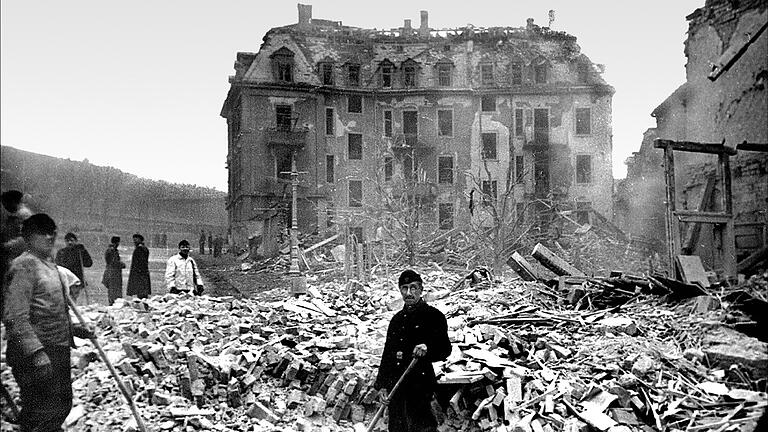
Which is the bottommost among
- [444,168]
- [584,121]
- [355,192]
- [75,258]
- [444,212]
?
[75,258]

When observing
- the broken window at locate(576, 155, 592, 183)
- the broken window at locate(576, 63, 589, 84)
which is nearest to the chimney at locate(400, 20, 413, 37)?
the broken window at locate(576, 63, 589, 84)

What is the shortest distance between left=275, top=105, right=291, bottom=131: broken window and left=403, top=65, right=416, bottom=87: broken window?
5242mm

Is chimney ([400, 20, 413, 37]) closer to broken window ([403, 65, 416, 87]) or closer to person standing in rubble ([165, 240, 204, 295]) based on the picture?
broken window ([403, 65, 416, 87])

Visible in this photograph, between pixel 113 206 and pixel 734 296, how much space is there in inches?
283

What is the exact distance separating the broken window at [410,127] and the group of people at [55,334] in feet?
67.0

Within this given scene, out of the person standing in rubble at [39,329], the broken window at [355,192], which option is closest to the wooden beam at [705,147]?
the person standing in rubble at [39,329]

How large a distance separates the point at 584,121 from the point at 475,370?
2174cm

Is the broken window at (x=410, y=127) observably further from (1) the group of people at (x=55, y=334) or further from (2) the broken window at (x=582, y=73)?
(1) the group of people at (x=55, y=334)

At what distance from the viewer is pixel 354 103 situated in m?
25.1

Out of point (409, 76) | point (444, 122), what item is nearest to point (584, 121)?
point (444, 122)

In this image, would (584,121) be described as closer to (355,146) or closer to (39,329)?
(355,146)

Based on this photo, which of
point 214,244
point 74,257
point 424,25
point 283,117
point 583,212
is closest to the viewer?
point 74,257

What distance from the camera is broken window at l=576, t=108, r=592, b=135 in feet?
82.8

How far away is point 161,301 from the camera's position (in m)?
8.66
